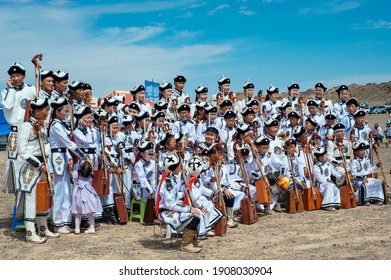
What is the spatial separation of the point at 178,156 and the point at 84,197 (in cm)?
185

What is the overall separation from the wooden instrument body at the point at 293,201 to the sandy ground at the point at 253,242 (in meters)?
0.40

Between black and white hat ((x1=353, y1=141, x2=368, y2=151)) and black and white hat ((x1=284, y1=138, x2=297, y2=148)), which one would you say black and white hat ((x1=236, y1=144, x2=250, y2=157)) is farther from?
black and white hat ((x1=353, y1=141, x2=368, y2=151))

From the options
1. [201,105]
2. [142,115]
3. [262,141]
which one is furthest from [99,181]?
[201,105]

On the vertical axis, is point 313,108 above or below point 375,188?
above

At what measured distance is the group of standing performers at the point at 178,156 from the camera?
24.1 ft

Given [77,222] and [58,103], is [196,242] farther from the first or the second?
[58,103]

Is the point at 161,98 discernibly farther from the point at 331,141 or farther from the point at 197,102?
the point at 331,141

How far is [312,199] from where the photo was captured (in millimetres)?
9773

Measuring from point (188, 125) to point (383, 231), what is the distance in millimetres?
4566

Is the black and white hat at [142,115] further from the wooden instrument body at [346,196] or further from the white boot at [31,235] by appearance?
the wooden instrument body at [346,196]

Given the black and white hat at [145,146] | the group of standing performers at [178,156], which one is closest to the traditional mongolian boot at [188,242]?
the group of standing performers at [178,156]

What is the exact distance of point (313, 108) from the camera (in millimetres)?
12039

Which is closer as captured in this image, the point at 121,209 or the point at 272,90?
the point at 121,209

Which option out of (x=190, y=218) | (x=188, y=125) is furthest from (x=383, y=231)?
(x=188, y=125)
